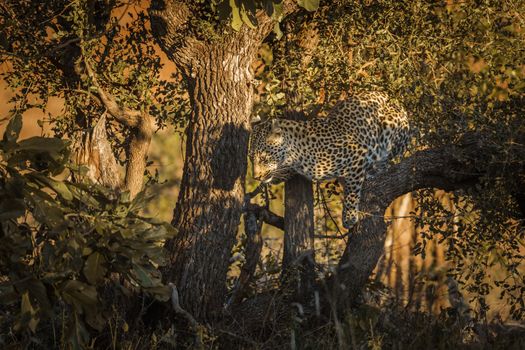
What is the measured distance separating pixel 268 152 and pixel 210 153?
168 centimetres

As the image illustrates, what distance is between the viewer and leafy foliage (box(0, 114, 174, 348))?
17.0 feet

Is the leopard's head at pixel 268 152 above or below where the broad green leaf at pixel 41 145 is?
above

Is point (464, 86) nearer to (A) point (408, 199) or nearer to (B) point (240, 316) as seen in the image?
(B) point (240, 316)

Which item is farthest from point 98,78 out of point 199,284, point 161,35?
point 199,284

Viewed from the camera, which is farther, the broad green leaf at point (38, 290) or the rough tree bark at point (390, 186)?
the rough tree bark at point (390, 186)

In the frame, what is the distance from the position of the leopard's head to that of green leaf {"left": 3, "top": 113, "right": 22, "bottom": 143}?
160 inches

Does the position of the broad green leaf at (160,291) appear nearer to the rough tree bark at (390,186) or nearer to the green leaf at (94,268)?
the green leaf at (94,268)

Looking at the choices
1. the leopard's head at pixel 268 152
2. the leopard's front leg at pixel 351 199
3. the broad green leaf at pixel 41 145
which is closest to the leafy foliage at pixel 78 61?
the leopard's head at pixel 268 152

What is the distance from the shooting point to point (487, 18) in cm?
814

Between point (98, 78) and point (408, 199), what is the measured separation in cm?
575

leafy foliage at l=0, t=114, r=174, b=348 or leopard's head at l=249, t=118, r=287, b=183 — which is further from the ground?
leopard's head at l=249, t=118, r=287, b=183

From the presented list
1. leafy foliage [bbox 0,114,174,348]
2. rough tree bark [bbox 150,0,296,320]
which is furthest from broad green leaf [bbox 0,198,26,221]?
rough tree bark [bbox 150,0,296,320]

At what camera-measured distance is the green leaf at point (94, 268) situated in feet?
17.6

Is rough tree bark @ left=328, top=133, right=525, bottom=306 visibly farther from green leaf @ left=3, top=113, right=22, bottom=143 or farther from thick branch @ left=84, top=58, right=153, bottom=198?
green leaf @ left=3, top=113, right=22, bottom=143
